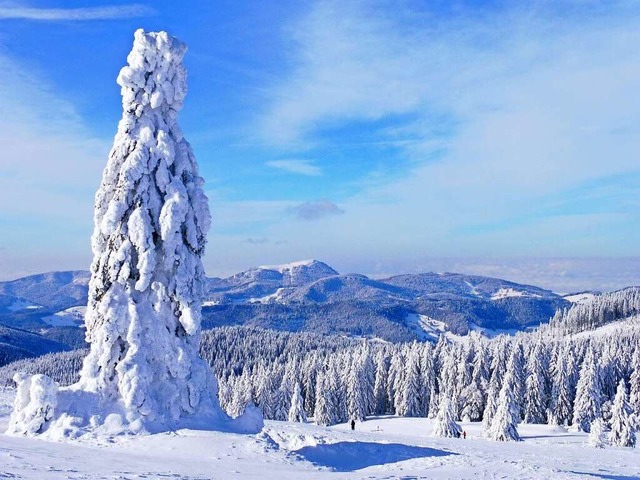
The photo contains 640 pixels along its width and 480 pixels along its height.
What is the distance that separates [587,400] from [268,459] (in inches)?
2460

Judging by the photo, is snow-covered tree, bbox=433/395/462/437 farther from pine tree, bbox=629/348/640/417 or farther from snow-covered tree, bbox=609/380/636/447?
pine tree, bbox=629/348/640/417

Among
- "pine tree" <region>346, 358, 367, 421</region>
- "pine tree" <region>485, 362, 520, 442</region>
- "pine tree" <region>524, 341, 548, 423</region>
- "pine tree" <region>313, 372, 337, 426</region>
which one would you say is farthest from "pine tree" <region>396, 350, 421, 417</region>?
"pine tree" <region>485, 362, 520, 442</region>

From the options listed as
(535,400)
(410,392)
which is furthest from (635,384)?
(410,392)

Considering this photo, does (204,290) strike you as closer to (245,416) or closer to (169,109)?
(245,416)

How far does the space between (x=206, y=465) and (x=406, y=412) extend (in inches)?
2805

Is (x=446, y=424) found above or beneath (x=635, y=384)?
beneath

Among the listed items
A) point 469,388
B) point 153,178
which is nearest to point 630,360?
point 469,388

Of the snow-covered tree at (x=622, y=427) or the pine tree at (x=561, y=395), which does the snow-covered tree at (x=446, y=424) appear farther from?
the pine tree at (x=561, y=395)

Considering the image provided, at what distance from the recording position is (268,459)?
73.1 feet

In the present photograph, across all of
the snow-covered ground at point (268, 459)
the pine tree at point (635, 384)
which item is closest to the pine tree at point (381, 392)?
the pine tree at point (635, 384)

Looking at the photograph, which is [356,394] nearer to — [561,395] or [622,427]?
[561,395]

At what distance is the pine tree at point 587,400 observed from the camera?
7147 centimetres

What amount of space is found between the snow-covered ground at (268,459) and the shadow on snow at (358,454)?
0.15ft

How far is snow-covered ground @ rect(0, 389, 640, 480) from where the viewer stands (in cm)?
1811
